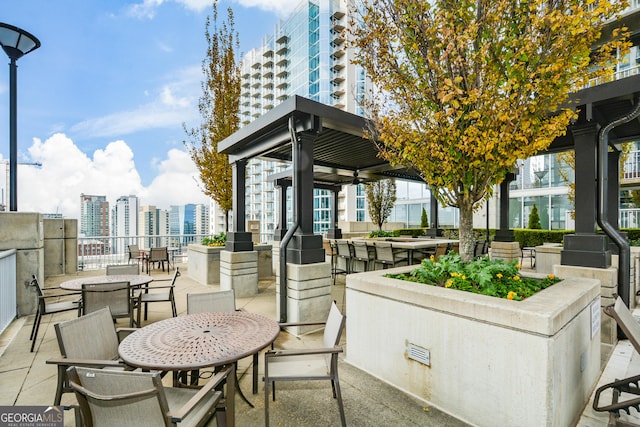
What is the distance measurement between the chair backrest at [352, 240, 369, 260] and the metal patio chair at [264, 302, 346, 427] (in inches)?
170

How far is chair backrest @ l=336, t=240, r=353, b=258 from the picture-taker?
734 cm

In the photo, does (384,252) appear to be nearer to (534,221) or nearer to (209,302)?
(209,302)

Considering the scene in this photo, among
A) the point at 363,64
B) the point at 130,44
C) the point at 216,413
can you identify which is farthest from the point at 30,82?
the point at 216,413

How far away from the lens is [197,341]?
7.11ft

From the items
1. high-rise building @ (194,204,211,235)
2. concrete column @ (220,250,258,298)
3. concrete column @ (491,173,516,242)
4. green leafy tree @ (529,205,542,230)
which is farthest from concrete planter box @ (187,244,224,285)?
high-rise building @ (194,204,211,235)

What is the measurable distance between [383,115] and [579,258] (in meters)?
3.54

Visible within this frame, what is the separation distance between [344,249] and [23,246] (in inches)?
242

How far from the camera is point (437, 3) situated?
294 cm

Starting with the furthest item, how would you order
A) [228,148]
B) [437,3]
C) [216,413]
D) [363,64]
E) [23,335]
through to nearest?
[228,148], [23,335], [363,64], [437,3], [216,413]

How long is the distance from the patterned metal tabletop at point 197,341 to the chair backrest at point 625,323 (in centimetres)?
264

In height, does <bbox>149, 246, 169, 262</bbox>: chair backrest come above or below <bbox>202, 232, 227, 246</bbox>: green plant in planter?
below

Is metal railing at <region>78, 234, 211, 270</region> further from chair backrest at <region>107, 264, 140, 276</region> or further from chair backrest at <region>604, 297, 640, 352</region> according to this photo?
chair backrest at <region>604, 297, 640, 352</region>

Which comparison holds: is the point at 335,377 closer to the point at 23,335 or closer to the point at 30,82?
the point at 23,335

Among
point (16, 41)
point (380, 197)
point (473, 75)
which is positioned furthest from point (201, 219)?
point (473, 75)
